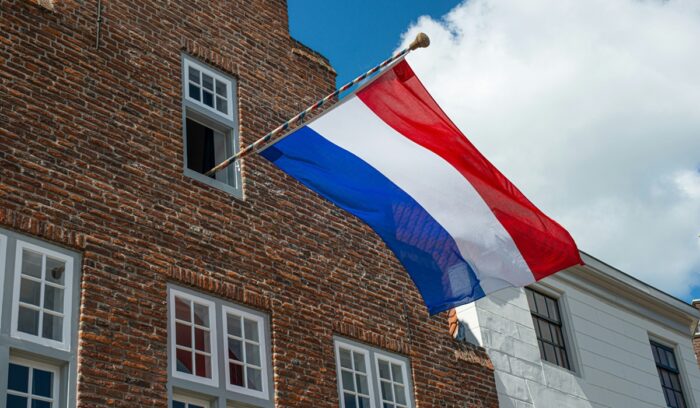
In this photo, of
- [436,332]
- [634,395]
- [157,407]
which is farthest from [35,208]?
[634,395]

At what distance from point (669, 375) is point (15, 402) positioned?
14.6 meters

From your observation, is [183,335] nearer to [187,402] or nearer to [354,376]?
[187,402]

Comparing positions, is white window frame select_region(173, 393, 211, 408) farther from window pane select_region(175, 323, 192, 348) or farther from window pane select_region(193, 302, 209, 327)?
window pane select_region(193, 302, 209, 327)

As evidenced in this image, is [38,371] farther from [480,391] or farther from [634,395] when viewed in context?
[634,395]

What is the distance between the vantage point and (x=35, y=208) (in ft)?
33.1

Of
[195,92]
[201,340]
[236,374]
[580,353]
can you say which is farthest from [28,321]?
[580,353]

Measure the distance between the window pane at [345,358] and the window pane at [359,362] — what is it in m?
0.11

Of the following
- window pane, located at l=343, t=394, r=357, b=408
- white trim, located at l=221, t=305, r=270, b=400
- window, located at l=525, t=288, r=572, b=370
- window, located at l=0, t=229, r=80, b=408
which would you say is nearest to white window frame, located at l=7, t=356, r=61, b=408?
window, located at l=0, t=229, r=80, b=408

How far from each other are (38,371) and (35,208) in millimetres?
1643

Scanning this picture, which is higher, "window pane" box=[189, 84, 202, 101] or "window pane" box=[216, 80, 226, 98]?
"window pane" box=[216, 80, 226, 98]

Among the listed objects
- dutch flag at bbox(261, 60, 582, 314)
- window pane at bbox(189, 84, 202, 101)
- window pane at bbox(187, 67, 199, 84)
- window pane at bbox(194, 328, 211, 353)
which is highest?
window pane at bbox(187, 67, 199, 84)

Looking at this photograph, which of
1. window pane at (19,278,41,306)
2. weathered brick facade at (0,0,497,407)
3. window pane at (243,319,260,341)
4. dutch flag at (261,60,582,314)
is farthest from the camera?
window pane at (243,319,260,341)

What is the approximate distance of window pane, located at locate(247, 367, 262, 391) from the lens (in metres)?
11.3

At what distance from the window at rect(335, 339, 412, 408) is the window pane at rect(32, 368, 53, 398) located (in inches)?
153
